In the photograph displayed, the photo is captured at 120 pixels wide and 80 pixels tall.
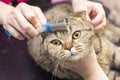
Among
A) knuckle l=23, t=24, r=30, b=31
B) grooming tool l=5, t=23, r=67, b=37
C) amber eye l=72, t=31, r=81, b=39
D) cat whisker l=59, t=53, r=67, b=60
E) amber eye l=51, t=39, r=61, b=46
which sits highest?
knuckle l=23, t=24, r=30, b=31

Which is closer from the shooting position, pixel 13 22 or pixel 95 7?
pixel 13 22

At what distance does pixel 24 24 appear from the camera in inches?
32.8

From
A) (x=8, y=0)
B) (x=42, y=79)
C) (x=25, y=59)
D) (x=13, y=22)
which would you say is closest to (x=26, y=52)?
(x=25, y=59)

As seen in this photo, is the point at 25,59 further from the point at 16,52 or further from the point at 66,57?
the point at 66,57

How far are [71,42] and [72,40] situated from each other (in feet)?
0.04

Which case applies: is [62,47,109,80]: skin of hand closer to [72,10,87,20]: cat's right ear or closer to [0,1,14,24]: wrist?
[72,10,87,20]: cat's right ear

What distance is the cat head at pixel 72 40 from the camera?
91 centimetres

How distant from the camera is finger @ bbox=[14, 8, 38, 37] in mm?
833

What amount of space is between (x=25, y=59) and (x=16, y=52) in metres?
0.06

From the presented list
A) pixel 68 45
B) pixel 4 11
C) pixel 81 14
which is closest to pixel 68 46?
pixel 68 45

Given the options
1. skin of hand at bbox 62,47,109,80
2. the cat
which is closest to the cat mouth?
the cat

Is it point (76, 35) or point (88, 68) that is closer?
point (76, 35)

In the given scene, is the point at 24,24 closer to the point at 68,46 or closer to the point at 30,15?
the point at 30,15

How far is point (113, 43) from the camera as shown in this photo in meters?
1.37
